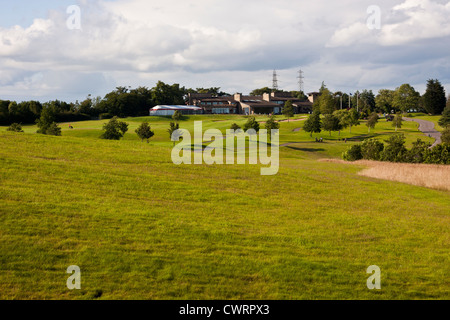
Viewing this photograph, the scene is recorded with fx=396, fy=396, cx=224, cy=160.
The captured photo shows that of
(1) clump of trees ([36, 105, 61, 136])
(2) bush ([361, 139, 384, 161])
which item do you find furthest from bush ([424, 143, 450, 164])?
(1) clump of trees ([36, 105, 61, 136])

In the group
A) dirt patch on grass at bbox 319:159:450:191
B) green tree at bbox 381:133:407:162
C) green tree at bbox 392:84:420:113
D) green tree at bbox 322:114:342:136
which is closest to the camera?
dirt patch on grass at bbox 319:159:450:191

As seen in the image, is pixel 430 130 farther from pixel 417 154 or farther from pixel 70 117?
pixel 70 117

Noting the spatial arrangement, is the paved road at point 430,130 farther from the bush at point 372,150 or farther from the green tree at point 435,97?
the bush at point 372,150

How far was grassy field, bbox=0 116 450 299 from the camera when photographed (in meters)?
13.1

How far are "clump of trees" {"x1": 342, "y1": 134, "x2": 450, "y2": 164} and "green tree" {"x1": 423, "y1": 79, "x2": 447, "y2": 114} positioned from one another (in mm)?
121124

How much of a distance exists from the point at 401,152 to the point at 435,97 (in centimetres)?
12668

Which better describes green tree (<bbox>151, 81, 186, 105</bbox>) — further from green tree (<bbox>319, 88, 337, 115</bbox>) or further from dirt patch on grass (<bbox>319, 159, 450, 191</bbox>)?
dirt patch on grass (<bbox>319, 159, 450, 191</bbox>)

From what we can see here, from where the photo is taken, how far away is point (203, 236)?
16875 mm

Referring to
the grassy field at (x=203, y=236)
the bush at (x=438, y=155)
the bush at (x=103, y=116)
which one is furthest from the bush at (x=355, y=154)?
the bush at (x=103, y=116)

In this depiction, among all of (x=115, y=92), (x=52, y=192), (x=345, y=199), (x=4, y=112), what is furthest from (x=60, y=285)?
(x=115, y=92)

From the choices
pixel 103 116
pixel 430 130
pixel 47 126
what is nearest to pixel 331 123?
pixel 430 130

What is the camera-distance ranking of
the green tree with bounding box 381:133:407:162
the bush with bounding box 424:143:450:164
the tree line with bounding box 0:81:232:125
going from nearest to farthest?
the bush with bounding box 424:143:450:164
the green tree with bounding box 381:133:407:162
the tree line with bounding box 0:81:232:125
